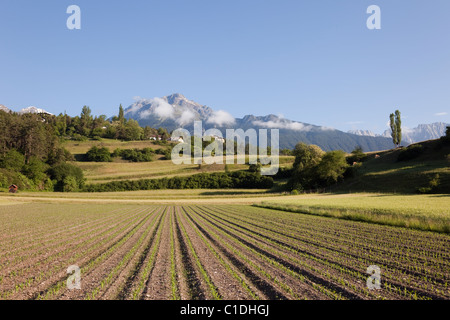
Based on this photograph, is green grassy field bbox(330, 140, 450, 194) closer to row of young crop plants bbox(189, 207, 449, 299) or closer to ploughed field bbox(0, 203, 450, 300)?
A: row of young crop plants bbox(189, 207, 449, 299)

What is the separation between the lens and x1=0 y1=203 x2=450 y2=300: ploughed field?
9.51 meters

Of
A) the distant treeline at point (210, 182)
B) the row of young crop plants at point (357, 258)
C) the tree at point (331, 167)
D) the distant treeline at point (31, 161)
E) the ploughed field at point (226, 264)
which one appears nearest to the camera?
the ploughed field at point (226, 264)

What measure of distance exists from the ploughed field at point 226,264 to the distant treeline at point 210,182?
218 ft

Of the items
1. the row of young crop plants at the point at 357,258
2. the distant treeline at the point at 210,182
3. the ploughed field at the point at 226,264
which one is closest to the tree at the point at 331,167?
→ the distant treeline at the point at 210,182

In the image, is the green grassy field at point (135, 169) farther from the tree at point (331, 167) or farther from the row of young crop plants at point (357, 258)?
the row of young crop plants at point (357, 258)

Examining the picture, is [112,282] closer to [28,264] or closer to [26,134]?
[28,264]

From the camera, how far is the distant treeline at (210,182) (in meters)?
87.1

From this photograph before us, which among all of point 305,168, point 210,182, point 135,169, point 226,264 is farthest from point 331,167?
point 135,169

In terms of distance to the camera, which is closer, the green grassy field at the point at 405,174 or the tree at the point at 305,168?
the green grassy field at the point at 405,174

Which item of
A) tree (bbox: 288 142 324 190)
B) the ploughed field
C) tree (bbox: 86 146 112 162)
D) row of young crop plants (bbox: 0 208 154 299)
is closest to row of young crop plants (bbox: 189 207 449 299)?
the ploughed field

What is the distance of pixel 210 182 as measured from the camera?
307 feet

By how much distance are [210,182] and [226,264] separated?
8096 centimetres

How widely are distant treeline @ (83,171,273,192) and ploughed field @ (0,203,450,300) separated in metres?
66.3
